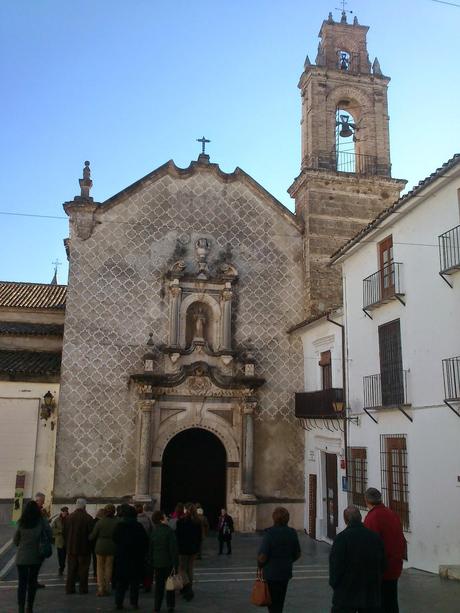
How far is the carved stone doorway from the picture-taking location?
19.9 meters

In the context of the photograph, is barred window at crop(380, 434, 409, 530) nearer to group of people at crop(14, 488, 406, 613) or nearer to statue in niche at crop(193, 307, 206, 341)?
group of people at crop(14, 488, 406, 613)

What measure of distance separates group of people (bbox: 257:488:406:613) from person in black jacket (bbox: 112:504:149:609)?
8.90 feet

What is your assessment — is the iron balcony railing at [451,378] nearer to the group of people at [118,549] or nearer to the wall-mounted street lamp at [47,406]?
the group of people at [118,549]

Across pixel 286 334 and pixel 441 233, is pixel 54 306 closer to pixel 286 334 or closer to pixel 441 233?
pixel 286 334

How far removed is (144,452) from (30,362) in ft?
16.7

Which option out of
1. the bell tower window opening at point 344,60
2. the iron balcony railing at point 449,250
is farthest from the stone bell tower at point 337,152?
the iron balcony railing at point 449,250

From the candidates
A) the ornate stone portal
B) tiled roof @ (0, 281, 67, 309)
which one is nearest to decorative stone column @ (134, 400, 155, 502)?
the ornate stone portal

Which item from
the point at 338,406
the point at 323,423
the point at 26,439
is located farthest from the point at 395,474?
the point at 26,439

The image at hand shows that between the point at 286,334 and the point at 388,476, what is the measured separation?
25.3ft

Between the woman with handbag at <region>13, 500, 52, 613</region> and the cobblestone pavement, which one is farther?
the cobblestone pavement

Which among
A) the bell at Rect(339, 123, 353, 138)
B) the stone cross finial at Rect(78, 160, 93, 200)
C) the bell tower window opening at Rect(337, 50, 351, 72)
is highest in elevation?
the bell tower window opening at Rect(337, 50, 351, 72)

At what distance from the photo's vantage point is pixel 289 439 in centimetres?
2017

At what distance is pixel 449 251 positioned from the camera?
12.4 m

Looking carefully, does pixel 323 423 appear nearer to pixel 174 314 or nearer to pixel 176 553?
pixel 174 314
